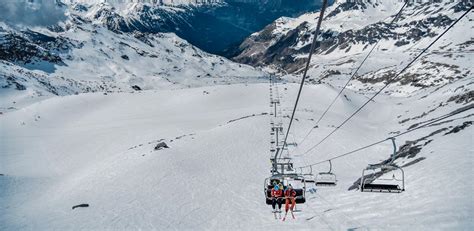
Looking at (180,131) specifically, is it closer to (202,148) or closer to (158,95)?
(202,148)

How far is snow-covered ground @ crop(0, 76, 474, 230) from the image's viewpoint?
29.6m

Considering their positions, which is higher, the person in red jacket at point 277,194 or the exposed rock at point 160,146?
the person in red jacket at point 277,194

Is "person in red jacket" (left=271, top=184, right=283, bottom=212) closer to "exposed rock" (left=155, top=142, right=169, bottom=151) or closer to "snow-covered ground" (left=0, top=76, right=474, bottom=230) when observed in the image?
"snow-covered ground" (left=0, top=76, right=474, bottom=230)

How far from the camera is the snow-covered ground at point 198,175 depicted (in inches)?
1167

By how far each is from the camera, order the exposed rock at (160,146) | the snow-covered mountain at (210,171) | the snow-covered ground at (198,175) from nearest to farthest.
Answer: the snow-covered ground at (198,175), the snow-covered mountain at (210,171), the exposed rock at (160,146)

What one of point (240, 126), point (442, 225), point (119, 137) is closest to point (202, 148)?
point (240, 126)

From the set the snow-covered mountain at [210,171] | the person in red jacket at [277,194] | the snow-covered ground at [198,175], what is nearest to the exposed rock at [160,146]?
the snow-covered mountain at [210,171]

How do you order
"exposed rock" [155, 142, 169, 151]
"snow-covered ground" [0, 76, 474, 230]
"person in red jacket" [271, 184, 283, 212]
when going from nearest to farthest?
"person in red jacket" [271, 184, 283, 212] < "snow-covered ground" [0, 76, 474, 230] < "exposed rock" [155, 142, 169, 151]

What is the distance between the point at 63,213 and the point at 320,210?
23.1 meters

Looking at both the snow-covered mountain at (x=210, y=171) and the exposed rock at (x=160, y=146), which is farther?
the exposed rock at (x=160, y=146)

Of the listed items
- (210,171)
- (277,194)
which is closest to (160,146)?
(210,171)

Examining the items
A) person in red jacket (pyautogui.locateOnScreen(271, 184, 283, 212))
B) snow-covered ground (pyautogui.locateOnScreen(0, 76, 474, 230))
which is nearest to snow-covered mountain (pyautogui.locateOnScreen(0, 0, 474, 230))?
snow-covered ground (pyautogui.locateOnScreen(0, 76, 474, 230))

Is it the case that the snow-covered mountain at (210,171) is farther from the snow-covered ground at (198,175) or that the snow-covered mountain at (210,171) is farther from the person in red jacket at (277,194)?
the person in red jacket at (277,194)

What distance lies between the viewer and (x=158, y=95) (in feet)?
448
